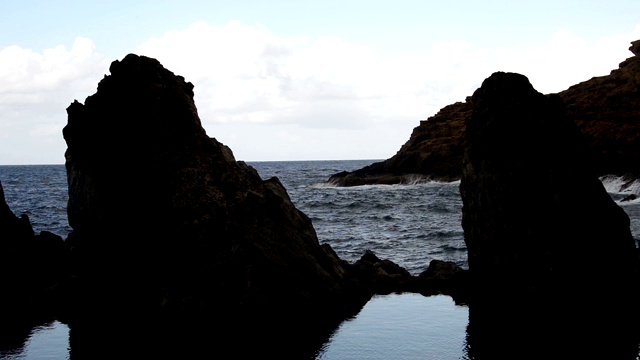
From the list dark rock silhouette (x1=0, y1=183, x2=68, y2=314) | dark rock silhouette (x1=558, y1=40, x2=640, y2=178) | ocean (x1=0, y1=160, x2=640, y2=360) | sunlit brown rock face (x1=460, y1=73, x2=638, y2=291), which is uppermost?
dark rock silhouette (x1=558, y1=40, x2=640, y2=178)

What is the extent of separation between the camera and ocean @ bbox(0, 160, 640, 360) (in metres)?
15.6

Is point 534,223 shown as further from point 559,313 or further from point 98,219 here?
point 98,219

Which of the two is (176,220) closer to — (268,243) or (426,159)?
(268,243)

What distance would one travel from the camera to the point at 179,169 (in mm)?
17703

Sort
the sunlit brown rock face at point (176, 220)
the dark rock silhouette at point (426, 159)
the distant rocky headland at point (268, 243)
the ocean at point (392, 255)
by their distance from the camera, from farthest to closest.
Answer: the dark rock silhouette at point (426, 159), the sunlit brown rock face at point (176, 220), the distant rocky headland at point (268, 243), the ocean at point (392, 255)

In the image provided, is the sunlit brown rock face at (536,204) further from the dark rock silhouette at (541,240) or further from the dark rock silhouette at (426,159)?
the dark rock silhouette at (426,159)

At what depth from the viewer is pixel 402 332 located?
1692 cm

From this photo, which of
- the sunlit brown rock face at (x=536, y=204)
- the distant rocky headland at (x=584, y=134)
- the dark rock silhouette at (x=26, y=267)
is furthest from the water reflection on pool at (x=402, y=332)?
the distant rocky headland at (x=584, y=134)

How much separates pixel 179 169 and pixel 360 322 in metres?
6.17

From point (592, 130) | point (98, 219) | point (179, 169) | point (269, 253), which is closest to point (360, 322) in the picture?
point (269, 253)

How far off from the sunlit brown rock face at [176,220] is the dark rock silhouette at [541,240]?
4.47 metres

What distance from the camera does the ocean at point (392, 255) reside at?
15.6 m

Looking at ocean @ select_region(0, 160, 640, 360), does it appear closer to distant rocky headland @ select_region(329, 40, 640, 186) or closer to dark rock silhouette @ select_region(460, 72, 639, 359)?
dark rock silhouette @ select_region(460, 72, 639, 359)

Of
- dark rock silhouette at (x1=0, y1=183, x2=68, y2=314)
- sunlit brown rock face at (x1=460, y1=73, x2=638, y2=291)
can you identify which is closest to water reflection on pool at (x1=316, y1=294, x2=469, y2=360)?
sunlit brown rock face at (x1=460, y1=73, x2=638, y2=291)
